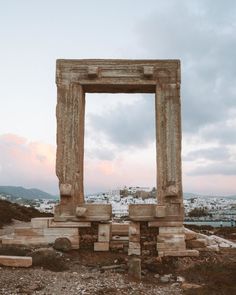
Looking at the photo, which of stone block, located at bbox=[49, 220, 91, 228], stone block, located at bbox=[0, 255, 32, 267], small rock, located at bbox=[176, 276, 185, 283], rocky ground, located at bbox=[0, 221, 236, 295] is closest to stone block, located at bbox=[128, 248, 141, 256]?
rocky ground, located at bbox=[0, 221, 236, 295]

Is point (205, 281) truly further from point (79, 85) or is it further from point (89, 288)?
point (79, 85)

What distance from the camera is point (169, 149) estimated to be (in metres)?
12.2

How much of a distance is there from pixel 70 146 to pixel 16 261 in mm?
3795

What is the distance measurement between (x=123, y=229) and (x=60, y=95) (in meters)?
4.70

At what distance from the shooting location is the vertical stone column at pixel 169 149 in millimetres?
11953

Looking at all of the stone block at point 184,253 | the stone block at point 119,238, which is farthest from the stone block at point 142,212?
the stone block at point 119,238

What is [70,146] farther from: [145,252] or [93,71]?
[145,252]

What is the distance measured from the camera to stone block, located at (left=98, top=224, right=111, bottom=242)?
11.9 meters

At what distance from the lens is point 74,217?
12000 millimetres

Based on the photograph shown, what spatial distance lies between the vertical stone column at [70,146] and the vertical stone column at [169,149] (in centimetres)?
227

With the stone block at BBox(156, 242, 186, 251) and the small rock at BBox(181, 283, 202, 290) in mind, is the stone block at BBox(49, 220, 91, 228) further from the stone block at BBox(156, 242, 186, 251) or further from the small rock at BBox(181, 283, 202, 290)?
the small rock at BBox(181, 283, 202, 290)

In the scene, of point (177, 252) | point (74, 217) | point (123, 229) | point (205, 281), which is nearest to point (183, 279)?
point (205, 281)

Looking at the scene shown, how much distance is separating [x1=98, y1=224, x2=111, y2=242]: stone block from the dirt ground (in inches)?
17.9

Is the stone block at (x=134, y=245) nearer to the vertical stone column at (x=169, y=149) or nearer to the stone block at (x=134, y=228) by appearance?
the stone block at (x=134, y=228)
